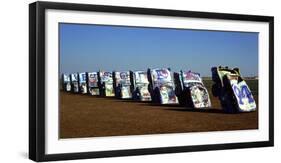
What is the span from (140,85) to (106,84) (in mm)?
563

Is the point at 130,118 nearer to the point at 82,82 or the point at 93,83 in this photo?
the point at 93,83

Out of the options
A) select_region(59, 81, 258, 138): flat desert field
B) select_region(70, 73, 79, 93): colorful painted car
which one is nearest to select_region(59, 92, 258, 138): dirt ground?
select_region(59, 81, 258, 138): flat desert field

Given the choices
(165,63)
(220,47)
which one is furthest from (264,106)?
(165,63)

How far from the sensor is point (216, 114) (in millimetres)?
9773

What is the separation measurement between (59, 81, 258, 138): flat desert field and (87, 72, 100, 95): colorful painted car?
5.4 inches

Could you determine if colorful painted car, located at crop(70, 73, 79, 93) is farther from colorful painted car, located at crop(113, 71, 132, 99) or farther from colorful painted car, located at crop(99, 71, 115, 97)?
colorful painted car, located at crop(113, 71, 132, 99)

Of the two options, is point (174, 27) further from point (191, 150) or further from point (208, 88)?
point (191, 150)

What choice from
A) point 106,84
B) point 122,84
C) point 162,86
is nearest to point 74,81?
point 106,84

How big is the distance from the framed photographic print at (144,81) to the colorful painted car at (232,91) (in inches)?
0.7

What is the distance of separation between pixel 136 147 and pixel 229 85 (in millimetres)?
2178

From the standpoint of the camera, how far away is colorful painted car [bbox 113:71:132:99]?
9008mm

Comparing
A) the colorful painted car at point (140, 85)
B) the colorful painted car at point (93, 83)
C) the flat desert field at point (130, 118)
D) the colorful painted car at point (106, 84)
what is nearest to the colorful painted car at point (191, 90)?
the flat desert field at point (130, 118)

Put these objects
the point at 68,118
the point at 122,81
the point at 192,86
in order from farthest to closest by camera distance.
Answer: the point at 192,86
the point at 122,81
the point at 68,118

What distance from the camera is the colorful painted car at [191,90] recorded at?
954 centimetres
